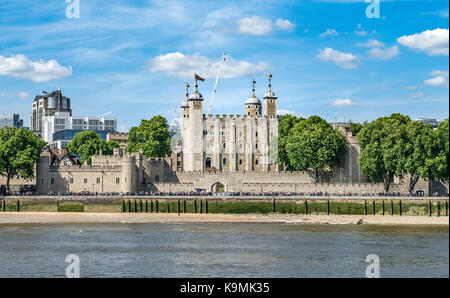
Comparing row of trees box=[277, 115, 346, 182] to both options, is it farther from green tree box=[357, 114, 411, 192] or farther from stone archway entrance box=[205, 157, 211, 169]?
stone archway entrance box=[205, 157, 211, 169]

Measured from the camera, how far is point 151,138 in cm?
12281

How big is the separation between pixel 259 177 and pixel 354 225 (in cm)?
3148

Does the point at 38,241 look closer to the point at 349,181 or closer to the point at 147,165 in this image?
the point at 147,165

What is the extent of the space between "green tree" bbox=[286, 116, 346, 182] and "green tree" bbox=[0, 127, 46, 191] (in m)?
35.6

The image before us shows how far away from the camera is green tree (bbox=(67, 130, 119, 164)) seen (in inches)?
5236

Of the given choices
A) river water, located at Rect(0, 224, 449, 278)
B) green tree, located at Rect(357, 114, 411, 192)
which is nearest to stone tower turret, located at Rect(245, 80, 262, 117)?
green tree, located at Rect(357, 114, 411, 192)

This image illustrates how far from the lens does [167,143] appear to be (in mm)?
126875

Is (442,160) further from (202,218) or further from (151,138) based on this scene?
(151,138)

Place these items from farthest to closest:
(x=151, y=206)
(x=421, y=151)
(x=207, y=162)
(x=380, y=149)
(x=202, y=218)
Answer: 1. (x=207, y=162)
2. (x=380, y=149)
3. (x=151, y=206)
4. (x=421, y=151)
5. (x=202, y=218)

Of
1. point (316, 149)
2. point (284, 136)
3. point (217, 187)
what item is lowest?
point (217, 187)

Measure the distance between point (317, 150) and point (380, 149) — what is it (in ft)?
38.2

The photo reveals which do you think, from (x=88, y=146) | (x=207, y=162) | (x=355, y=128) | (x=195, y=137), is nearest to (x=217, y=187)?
(x=207, y=162)

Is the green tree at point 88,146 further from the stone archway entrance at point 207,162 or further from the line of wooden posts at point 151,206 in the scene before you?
the line of wooden posts at point 151,206

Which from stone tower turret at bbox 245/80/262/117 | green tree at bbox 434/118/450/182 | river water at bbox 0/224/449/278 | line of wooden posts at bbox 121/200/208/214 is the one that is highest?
stone tower turret at bbox 245/80/262/117
